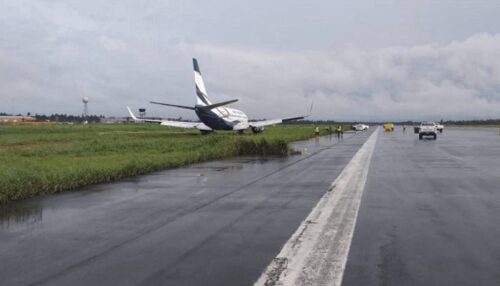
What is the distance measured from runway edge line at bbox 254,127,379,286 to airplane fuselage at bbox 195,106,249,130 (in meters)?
40.0

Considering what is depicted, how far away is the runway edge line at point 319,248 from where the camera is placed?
19.0ft

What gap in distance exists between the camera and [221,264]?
6.34 meters

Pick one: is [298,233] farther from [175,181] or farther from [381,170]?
[381,170]

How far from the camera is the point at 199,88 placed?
53.8 metres

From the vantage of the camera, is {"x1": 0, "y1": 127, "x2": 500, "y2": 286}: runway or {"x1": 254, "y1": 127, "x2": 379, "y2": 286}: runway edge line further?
{"x1": 0, "y1": 127, "x2": 500, "y2": 286}: runway

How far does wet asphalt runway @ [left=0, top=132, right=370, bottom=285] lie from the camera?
603 cm

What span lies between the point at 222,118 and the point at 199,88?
12.9ft

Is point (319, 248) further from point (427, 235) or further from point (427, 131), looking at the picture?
point (427, 131)

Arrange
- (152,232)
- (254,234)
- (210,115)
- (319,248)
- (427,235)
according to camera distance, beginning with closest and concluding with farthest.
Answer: (319,248), (427,235), (254,234), (152,232), (210,115)

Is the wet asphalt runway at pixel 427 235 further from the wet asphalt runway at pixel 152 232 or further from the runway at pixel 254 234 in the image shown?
the wet asphalt runway at pixel 152 232

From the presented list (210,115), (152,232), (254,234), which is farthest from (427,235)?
(210,115)

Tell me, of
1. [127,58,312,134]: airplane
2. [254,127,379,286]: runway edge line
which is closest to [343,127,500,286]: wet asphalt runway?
[254,127,379,286]: runway edge line

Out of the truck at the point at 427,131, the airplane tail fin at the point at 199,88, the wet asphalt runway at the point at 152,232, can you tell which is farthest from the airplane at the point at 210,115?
the wet asphalt runway at the point at 152,232

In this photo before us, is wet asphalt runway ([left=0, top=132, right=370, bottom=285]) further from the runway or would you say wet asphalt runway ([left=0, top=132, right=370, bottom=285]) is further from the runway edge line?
the runway edge line
